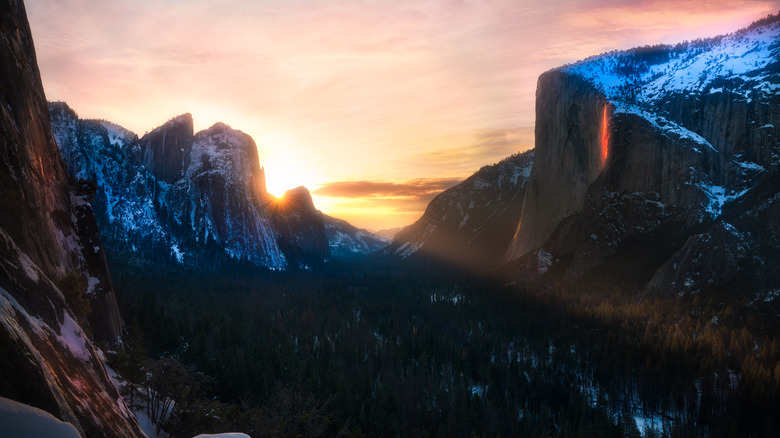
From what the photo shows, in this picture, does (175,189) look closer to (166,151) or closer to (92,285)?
(166,151)

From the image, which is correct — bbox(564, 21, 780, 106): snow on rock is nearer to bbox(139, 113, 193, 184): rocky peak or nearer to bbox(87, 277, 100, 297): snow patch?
bbox(87, 277, 100, 297): snow patch

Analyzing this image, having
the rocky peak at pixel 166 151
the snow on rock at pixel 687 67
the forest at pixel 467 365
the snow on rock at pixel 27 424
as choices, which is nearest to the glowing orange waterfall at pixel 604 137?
the snow on rock at pixel 687 67

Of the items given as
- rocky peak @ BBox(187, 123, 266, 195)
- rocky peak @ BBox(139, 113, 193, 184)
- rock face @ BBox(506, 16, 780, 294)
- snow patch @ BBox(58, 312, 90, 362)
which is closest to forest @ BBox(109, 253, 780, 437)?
rock face @ BBox(506, 16, 780, 294)

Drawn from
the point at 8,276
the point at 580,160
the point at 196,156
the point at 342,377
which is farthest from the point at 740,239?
the point at 196,156

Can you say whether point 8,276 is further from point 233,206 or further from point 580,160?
point 233,206

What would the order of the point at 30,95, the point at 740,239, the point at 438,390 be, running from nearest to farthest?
the point at 30,95
the point at 438,390
the point at 740,239

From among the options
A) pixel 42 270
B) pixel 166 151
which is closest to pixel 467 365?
pixel 42 270
